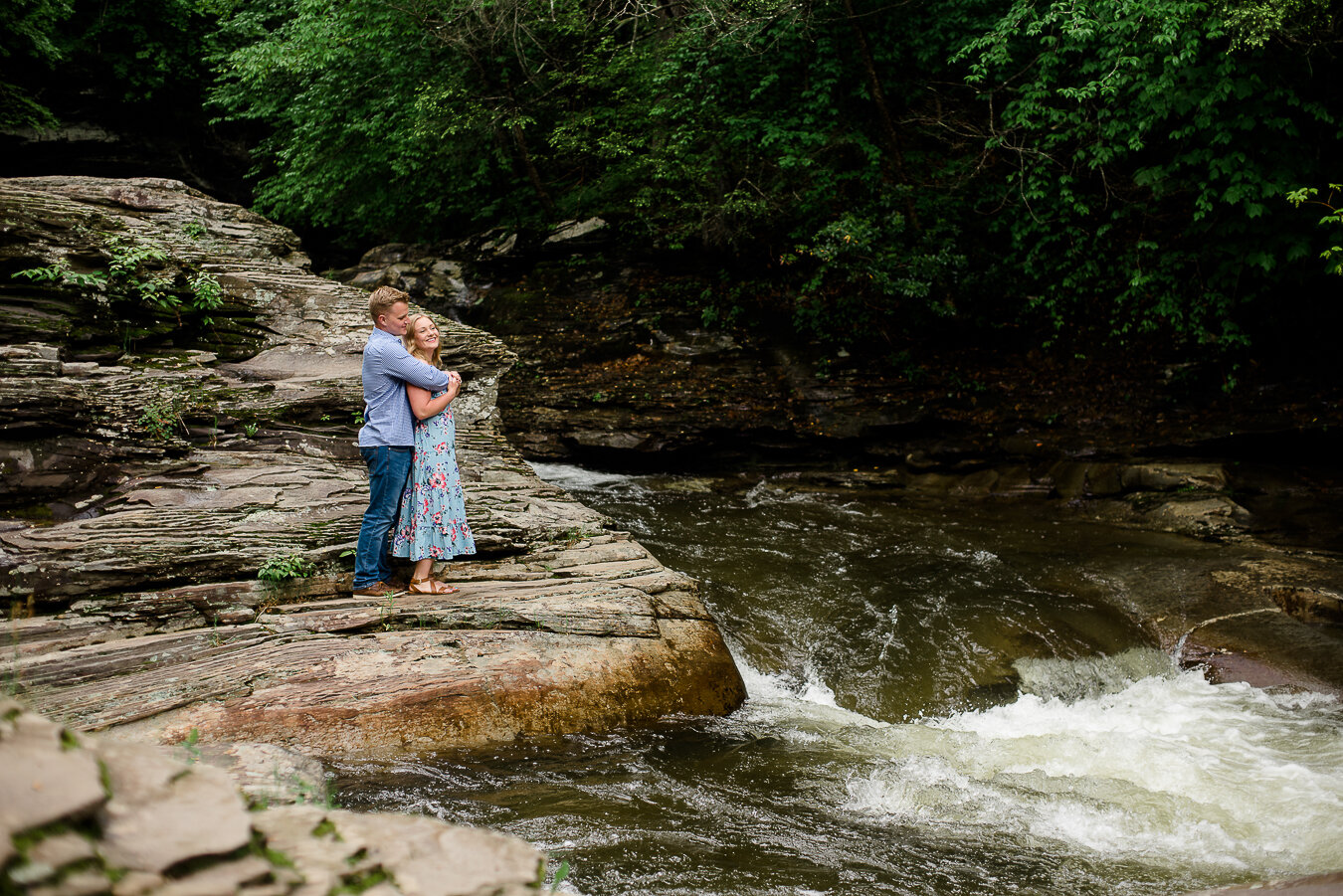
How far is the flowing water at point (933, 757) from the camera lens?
12.5ft

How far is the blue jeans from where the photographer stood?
553 centimetres

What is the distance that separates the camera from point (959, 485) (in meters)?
11.9

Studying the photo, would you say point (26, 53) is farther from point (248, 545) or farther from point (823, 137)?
point (248, 545)

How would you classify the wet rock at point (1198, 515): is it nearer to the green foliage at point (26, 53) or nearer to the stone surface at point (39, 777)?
the stone surface at point (39, 777)

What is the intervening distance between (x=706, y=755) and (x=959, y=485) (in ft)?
26.6

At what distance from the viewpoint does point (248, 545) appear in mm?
5777

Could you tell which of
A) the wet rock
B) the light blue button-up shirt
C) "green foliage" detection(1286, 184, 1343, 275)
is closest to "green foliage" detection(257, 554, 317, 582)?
the light blue button-up shirt

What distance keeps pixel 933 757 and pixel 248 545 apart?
16.4 feet

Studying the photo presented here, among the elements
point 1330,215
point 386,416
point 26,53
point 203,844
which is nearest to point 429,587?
point 386,416

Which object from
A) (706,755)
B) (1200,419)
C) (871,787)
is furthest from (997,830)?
(1200,419)

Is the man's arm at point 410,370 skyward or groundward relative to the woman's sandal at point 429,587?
skyward

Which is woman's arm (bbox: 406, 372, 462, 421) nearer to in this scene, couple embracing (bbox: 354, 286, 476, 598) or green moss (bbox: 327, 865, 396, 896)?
couple embracing (bbox: 354, 286, 476, 598)

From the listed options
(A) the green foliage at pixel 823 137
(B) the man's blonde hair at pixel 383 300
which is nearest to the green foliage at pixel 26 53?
(A) the green foliage at pixel 823 137

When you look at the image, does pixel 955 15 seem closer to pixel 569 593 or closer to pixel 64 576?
pixel 569 593
